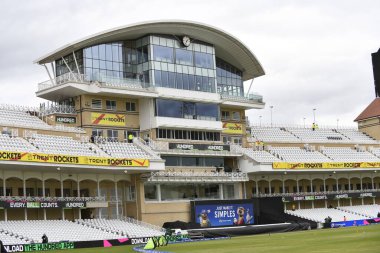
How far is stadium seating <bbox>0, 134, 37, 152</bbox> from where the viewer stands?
55.1 meters

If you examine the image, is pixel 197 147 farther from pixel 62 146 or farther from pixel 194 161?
pixel 62 146

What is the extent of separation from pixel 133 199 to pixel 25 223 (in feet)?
51.4

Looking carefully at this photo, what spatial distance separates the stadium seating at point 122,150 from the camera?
64.8m

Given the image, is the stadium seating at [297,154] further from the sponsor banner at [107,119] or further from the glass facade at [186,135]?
the sponsor banner at [107,119]

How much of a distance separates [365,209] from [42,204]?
162 ft

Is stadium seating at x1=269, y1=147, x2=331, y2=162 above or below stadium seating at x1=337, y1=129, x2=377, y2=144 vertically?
below

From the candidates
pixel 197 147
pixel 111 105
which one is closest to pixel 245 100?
pixel 197 147

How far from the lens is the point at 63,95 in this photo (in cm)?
7094

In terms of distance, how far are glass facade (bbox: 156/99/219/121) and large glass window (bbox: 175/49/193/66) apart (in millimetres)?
5123

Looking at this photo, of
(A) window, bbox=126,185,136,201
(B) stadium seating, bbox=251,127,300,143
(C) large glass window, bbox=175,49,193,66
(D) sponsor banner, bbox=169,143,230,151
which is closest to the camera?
(A) window, bbox=126,185,136,201

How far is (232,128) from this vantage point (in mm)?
84062

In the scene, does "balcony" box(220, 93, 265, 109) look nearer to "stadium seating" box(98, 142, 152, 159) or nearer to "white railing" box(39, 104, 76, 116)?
"stadium seating" box(98, 142, 152, 159)

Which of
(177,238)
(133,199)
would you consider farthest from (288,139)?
(177,238)

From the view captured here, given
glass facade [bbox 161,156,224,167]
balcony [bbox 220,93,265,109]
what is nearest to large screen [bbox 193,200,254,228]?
glass facade [bbox 161,156,224,167]
